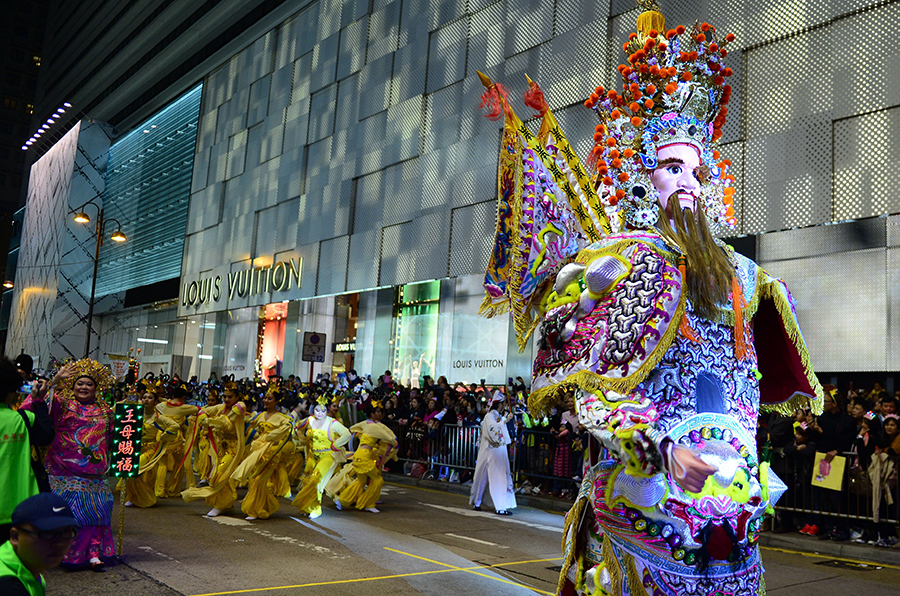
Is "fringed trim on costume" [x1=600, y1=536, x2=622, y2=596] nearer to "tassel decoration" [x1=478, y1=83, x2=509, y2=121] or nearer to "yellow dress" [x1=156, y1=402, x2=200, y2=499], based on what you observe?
"tassel decoration" [x1=478, y1=83, x2=509, y2=121]

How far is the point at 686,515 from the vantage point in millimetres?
2664

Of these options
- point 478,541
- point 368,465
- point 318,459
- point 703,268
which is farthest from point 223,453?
point 703,268

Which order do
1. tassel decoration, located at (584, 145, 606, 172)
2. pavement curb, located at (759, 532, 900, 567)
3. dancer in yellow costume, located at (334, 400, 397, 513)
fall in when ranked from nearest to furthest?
tassel decoration, located at (584, 145, 606, 172), pavement curb, located at (759, 532, 900, 567), dancer in yellow costume, located at (334, 400, 397, 513)

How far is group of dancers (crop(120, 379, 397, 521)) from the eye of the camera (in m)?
10.1

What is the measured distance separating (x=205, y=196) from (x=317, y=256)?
1065 centimetres

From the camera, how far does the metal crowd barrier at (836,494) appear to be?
901cm

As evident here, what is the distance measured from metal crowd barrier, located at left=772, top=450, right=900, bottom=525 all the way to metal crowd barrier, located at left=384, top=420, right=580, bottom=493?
10.3 ft

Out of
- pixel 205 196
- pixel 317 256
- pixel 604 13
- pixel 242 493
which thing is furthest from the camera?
pixel 205 196

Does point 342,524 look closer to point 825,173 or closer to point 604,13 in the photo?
point 825,173

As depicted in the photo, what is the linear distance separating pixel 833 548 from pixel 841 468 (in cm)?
97

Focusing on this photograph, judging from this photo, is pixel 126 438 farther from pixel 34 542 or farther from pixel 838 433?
pixel 838 433

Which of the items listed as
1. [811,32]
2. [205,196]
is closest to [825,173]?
[811,32]

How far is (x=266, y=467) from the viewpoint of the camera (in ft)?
33.1

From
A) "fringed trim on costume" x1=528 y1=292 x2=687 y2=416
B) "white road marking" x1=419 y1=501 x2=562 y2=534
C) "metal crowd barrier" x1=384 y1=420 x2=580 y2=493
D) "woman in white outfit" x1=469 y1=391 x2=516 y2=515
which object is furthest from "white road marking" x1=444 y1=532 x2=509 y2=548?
"fringed trim on costume" x1=528 y1=292 x2=687 y2=416
